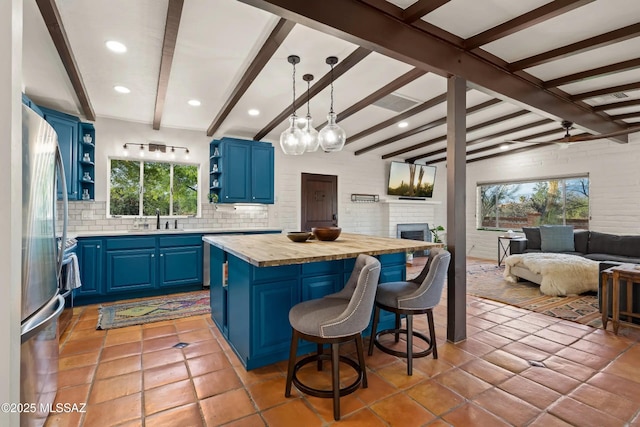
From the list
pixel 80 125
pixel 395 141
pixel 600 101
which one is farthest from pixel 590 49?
pixel 80 125

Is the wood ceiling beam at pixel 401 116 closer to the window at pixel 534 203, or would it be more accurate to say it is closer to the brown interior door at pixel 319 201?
the brown interior door at pixel 319 201

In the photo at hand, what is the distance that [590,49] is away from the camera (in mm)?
2602

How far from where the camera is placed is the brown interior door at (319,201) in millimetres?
6148

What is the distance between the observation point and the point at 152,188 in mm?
4848

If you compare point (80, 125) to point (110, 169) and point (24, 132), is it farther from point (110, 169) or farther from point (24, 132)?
point (24, 132)

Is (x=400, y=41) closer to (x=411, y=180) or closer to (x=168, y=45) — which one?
(x=168, y=45)

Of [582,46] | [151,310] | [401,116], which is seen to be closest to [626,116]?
[582,46]

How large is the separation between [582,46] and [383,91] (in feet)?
6.20

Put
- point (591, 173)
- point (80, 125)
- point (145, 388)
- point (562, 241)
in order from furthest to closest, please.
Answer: point (591, 173)
point (562, 241)
point (80, 125)
point (145, 388)

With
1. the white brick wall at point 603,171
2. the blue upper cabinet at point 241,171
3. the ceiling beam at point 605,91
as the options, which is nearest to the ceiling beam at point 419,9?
the ceiling beam at point 605,91

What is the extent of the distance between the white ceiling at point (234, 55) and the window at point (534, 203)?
1.98m

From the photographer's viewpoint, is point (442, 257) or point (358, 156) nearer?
point (442, 257)

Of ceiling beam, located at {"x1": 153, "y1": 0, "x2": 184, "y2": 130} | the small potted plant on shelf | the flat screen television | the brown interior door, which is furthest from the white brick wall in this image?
ceiling beam, located at {"x1": 153, "y1": 0, "x2": 184, "y2": 130}

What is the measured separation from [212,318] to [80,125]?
321 cm
